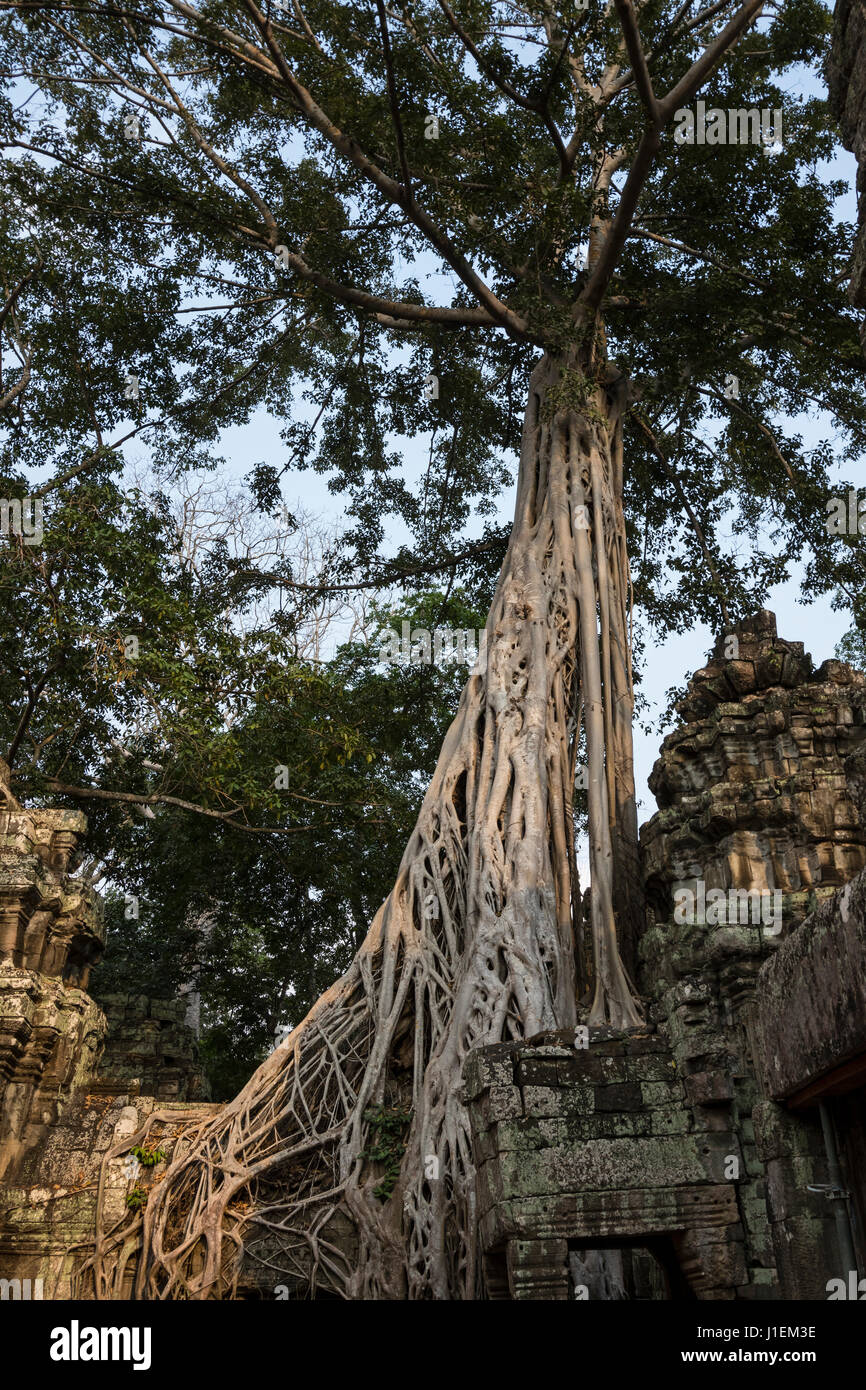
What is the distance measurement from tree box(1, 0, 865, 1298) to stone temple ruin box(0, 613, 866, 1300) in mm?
555

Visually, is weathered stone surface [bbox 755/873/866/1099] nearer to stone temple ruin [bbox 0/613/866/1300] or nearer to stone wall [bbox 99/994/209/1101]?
stone temple ruin [bbox 0/613/866/1300]

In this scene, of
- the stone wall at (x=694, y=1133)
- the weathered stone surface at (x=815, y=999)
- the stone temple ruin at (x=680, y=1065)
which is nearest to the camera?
the weathered stone surface at (x=815, y=999)

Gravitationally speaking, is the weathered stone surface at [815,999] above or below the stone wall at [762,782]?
below

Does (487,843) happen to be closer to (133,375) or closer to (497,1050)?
(497,1050)

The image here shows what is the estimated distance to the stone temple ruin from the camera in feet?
11.6

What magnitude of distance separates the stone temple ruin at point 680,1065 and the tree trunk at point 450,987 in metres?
0.44

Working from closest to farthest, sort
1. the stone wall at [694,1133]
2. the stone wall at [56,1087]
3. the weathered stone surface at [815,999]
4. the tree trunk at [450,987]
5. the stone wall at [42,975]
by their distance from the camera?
the weathered stone surface at [815,999], the stone wall at [694,1133], the tree trunk at [450,987], the stone wall at [56,1087], the stone wall at [42,975]

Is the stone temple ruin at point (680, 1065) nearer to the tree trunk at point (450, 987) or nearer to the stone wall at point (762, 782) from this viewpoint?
the stone wall at point (762, 782)

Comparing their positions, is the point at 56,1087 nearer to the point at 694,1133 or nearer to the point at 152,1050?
the point at 152,1050

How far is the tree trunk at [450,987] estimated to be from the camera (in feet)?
19.7

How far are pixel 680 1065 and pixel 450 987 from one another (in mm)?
2691

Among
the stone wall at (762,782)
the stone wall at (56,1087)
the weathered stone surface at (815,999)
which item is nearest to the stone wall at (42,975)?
the stone wall at (56,1087)

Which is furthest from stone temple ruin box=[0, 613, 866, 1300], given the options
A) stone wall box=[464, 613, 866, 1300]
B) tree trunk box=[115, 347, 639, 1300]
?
tree trunk box=[115, 347, 639, 1300]
